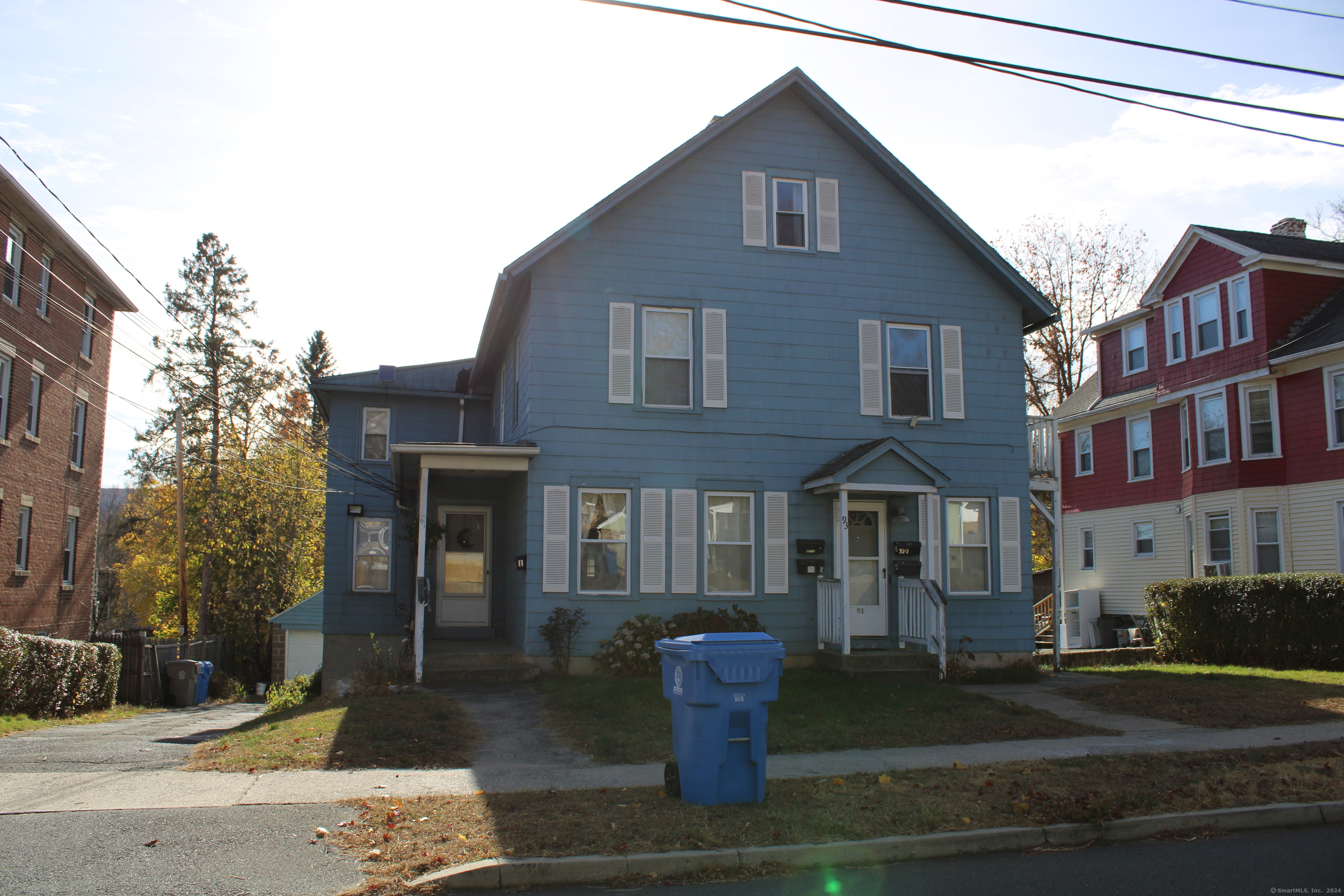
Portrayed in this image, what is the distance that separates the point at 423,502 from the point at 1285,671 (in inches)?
519

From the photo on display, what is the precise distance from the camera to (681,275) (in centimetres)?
Answer: 1455

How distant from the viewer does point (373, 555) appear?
62.9 ft

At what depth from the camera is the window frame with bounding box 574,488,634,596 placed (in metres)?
13.7

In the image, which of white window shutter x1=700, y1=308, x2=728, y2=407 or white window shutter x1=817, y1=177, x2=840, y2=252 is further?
white window shutter x1=817, y1=177, x2=840, y2=252

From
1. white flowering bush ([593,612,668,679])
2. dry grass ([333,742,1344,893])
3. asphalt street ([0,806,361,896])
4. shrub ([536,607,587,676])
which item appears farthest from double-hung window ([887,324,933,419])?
asphalt street ([0,806,361,896])

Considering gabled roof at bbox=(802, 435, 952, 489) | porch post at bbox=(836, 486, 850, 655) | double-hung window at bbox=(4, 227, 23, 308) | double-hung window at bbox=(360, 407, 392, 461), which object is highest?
double-hung window at bbox=(4, 227, 23, 308)

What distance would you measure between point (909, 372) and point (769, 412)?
2.56 m

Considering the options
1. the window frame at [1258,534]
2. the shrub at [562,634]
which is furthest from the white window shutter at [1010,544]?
the window frame at [1258,534]

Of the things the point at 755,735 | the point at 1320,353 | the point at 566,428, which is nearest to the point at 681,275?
the point at 566,428

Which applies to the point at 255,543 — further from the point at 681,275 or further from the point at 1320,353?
the point at 1320,353

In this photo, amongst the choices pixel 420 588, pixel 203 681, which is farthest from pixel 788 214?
pixel 203 681

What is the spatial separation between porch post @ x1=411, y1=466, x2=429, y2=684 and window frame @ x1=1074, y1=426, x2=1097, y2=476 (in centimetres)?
2057

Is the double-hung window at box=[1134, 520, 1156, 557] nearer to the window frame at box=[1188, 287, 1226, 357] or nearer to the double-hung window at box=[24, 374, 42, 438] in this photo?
the window frame at box=[1188, 287, 1226, 357]

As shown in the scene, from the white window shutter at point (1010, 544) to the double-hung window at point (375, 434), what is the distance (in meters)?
12.1
